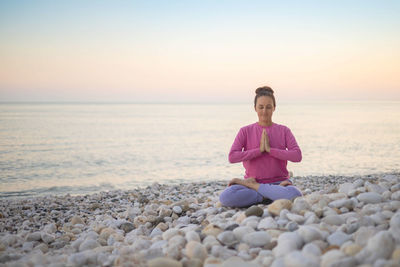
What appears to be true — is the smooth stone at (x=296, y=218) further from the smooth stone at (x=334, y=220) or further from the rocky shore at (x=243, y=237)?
the smooth stone at (x=334, y=220)

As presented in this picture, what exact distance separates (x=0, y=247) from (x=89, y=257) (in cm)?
147

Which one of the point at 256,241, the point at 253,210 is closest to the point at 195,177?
the point at 253,210

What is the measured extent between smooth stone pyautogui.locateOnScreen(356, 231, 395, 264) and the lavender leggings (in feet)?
7.81

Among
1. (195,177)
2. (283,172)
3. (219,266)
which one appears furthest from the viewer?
(195,177)

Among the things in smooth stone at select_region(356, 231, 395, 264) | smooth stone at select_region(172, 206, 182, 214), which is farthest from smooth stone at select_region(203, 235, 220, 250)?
smooth stone at select_region(172, 206, 182, 214)

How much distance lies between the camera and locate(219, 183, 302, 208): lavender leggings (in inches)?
195

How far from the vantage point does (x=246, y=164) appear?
5.38 meters

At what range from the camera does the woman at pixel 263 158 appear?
5.04 meters

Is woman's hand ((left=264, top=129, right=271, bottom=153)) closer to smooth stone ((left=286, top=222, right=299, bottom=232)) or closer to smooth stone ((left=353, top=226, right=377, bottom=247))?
smooth stone ((left=286, top=222, right=299, bottom=232))

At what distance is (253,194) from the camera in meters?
5.05

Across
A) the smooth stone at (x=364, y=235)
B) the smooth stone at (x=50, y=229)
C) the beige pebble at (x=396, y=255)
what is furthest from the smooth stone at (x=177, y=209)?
the beige pebble at (x=396, y=255)

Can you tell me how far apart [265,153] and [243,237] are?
6.79 ft

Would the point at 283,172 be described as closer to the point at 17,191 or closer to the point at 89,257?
the point at 89,257

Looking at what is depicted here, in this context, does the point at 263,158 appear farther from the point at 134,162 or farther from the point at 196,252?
the point at 134,162
